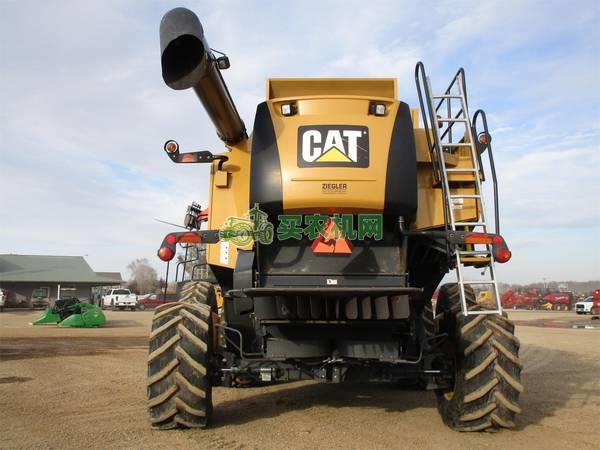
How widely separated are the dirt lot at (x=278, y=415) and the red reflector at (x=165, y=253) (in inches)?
66.1

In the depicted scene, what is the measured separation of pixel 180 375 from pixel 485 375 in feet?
9.35

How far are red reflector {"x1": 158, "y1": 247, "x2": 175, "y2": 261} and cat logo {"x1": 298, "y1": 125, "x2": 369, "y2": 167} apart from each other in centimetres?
160

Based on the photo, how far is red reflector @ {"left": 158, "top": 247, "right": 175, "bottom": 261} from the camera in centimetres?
531

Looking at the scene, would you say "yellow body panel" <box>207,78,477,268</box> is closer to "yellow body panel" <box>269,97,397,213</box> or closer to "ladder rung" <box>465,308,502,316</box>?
"yellow body panel" <box>269,97,397,213</box>

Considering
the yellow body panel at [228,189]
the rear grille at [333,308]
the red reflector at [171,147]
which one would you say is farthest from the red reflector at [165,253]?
the red reflector at [171,147]

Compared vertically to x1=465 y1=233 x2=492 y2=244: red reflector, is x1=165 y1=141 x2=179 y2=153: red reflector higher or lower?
higher

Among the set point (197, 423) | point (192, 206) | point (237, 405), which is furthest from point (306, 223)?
point (192, 206)

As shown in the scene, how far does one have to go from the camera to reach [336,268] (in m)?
5.24

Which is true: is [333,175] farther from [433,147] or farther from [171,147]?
[171,147]

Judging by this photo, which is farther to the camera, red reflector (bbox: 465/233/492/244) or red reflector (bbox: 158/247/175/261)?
red reflector (bbox: 158/247/175/261)

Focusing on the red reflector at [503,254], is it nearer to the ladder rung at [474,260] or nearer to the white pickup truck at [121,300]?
the ladder rung at [474,260]

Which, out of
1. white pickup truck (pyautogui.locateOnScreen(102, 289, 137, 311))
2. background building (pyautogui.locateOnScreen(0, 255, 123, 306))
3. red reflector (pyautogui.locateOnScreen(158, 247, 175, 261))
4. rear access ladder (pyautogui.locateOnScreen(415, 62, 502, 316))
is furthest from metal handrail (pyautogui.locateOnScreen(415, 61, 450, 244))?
background building (pyautogui.locateOnScreen(0, 255, 123, 306))

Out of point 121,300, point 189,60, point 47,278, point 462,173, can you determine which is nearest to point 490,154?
point 462,173

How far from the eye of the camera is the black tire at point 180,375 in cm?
487
